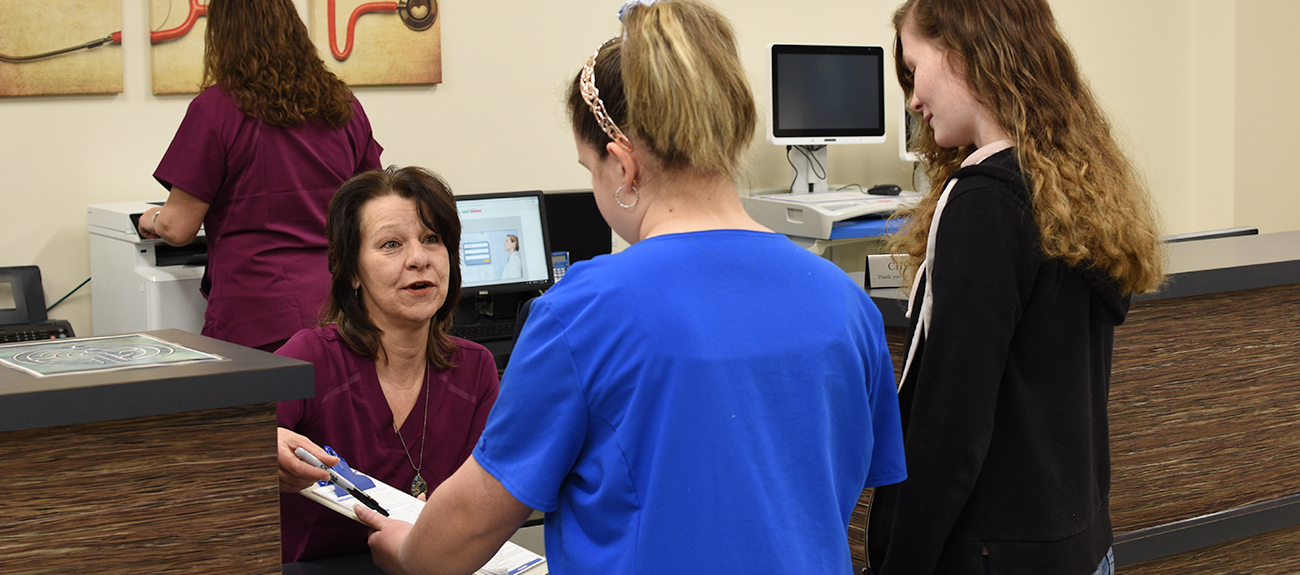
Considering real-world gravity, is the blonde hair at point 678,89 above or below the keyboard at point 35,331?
above

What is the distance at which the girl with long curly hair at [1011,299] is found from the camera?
46.9 inches

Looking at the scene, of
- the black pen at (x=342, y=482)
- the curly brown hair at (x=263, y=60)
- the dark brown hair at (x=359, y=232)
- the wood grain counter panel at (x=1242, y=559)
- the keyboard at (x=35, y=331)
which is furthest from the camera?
the keyboard at (x=35, y=331)

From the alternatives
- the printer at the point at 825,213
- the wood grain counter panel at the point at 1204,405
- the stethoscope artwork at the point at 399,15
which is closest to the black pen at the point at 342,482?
the wood grain counter panel at the point at 1204,405

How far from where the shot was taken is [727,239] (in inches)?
35.0

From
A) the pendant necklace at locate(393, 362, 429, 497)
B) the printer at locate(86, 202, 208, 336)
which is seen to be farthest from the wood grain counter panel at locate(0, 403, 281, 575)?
the printer at locate(86, 202, 208, 336)

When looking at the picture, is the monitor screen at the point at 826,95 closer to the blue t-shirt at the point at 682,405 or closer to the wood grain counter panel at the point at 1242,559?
the wood grain counter panel at the point at 1242,559

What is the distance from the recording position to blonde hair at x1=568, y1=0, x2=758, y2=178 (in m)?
0.87

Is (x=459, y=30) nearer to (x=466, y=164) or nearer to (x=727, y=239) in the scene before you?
(x=466, y=164)

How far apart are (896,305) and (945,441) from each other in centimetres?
40

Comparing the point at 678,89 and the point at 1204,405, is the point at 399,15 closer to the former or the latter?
the point at 1204,405

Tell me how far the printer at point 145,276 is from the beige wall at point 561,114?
10.4 inches

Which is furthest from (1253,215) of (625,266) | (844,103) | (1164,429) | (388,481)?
(625,266)

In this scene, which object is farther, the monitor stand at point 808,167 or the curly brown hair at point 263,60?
the monitor stand at point 808,167

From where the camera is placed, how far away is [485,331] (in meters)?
A: 3.20
